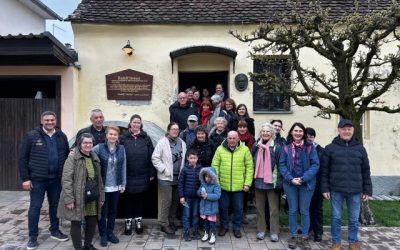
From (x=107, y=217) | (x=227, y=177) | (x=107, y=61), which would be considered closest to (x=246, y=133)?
(x=227, y=177)

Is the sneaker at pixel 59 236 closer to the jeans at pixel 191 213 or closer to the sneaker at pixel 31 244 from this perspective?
the sneaker at pixel 31 244

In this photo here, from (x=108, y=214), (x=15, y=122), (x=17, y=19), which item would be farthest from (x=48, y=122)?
(x=17, y=19)

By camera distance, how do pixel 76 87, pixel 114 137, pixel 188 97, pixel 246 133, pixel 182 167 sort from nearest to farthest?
pixel 114 137
pixel 182 167
pixel 246 133
pixel 188 97
pixel 76 87

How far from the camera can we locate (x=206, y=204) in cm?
645

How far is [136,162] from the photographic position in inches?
259

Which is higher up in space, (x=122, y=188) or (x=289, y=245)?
(x=122, y=188)

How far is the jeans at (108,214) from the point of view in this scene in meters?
6.20

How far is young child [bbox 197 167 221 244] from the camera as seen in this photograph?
637 cm

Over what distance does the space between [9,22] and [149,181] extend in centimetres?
1021

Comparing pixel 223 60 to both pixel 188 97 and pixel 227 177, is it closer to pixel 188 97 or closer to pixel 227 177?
pixel 188 97

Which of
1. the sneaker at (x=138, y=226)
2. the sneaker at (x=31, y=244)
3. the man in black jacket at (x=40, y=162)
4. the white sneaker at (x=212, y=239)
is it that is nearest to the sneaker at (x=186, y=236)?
the white sneaker at (x=212, y=239)

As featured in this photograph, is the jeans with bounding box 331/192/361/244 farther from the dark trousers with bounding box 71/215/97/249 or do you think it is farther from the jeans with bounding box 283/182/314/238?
the dark trousers with bounding box 71/215/97/249

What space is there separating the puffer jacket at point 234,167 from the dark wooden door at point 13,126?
5.36 meters

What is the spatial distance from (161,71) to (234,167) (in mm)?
4648
